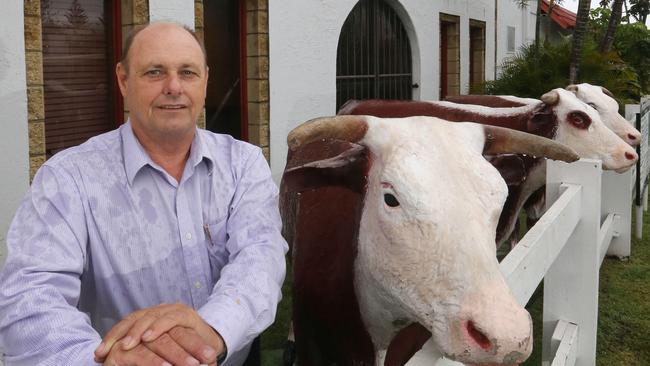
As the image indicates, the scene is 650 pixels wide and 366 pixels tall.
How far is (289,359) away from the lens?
3773mm

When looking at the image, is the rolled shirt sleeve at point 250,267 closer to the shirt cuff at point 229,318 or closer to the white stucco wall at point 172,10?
the shirt cuff at point 229,318

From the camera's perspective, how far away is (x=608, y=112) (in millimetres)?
5715

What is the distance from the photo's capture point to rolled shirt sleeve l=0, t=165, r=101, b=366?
1.56m

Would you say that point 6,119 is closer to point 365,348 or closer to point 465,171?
point 365,348

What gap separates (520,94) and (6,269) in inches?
400

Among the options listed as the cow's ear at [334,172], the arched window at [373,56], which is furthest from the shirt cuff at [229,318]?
the arched window at [373,56]

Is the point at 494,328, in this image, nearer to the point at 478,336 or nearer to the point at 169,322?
the point at 478,336

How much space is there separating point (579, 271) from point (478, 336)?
5.84 feet

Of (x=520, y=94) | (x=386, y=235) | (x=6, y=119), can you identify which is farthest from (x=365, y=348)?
(x=520, y=94)

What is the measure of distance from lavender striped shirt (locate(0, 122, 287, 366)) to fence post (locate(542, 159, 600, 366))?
1.72 m

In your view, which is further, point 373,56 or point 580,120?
point 373,56

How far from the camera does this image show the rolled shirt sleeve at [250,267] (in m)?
1.67

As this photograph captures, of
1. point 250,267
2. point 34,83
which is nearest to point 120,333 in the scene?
point 250,267

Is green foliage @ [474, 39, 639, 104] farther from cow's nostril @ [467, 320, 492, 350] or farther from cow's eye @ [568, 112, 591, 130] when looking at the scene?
cow's nostril @ [467, 320, 492, 350]
